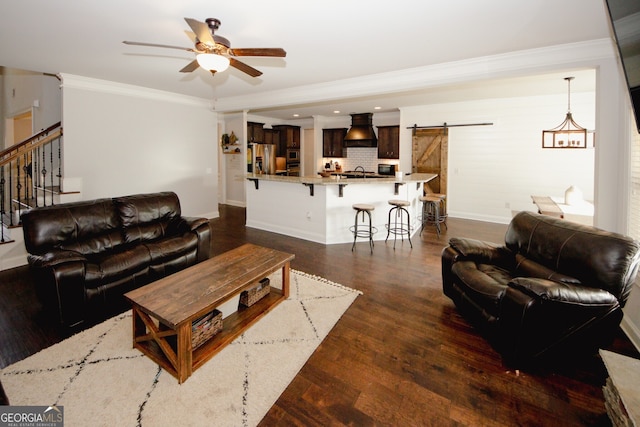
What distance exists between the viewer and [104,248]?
331cm

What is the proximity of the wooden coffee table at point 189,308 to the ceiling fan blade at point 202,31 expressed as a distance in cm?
189

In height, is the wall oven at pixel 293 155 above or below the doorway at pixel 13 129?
below

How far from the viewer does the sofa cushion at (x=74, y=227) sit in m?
2.90

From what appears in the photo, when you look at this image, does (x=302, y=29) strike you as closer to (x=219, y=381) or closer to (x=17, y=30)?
(x=17, y=30)

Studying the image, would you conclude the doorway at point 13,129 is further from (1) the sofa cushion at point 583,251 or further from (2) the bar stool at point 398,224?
(1) the sofa cushion at point 583,251

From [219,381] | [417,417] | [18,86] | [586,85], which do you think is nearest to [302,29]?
[219,381]

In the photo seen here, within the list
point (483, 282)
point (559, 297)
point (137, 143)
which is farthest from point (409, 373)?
point (137, 143)

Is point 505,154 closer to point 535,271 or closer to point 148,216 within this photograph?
point 535,271

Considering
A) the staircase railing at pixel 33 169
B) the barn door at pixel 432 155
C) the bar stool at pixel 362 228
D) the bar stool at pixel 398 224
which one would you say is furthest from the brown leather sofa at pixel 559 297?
the staircase railing at pixel 33 169

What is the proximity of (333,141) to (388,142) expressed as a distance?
1718 millimetres

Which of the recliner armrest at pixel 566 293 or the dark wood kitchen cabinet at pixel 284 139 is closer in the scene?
the recliner armrest at pixel 566 293

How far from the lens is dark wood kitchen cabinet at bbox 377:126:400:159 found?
8070 mm

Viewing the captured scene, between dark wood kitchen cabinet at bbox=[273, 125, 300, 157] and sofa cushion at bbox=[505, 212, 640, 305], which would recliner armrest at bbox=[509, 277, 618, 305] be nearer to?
sofa cushion at bbox=[505, 212, 640, 305]

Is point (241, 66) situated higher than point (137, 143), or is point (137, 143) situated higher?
point (241, 66)
